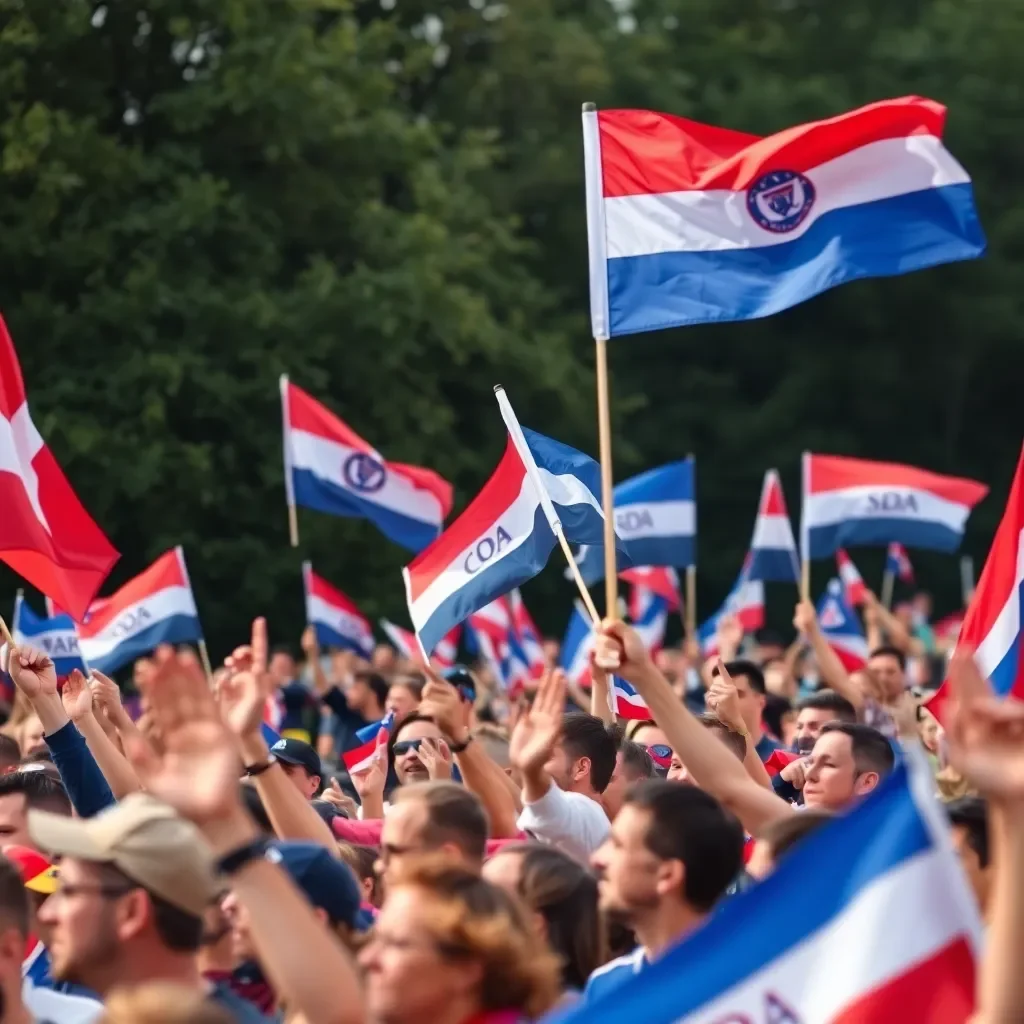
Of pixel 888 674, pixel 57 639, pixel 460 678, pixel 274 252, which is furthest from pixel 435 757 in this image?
pixel 274 252

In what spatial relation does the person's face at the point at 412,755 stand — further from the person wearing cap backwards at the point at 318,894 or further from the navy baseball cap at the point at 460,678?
the person wearing cap backwards at the point at 318,894

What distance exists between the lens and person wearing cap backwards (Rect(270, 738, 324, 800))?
29.3 ft

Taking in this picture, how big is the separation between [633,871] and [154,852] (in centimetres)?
126

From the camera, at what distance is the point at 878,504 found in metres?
18.5

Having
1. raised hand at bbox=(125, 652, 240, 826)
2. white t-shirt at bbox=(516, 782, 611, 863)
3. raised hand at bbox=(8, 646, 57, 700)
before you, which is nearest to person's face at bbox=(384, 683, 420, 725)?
raised hand at bbox=(8, 646, 57, 700)

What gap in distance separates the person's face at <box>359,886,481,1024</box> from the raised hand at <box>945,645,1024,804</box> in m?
1.11

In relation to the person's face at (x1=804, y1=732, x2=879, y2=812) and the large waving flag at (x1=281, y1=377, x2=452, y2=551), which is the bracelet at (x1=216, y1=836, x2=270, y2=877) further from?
the large waving flag at (x1=281, y1=377, x2=452, y2=551)

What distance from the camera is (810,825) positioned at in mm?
5785

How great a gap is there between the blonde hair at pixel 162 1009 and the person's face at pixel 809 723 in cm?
622

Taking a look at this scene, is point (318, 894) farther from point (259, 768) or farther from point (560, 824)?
point (560, 824)

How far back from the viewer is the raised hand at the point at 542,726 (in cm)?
614

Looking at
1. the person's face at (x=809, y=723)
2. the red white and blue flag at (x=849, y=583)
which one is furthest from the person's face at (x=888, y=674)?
the red white and blue flag at (x=849, y=583)

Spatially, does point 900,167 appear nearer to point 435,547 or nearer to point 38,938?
point 435,547

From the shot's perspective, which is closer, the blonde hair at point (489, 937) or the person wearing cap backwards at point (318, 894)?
the blonde hair at point (489, 937)
